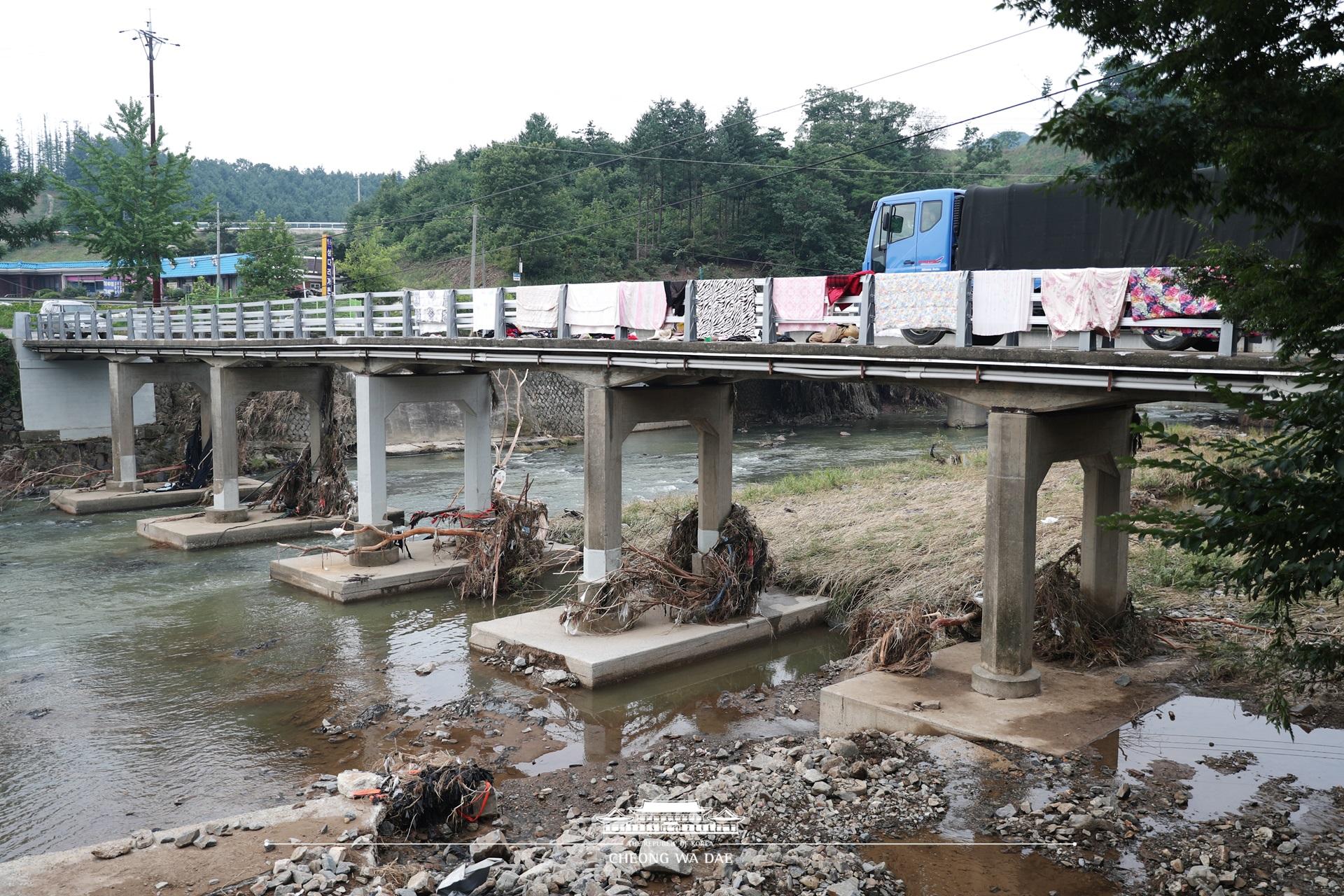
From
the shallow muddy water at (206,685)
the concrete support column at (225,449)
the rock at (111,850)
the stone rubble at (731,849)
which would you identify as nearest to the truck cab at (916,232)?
the shallow muddy water at (206,685)

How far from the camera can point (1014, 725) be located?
10812mm

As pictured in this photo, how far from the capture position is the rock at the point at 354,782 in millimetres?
10594

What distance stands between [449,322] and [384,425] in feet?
10.1

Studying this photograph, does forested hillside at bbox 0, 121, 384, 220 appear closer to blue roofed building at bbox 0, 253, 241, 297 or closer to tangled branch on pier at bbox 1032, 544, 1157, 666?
blue roofed building at bbox 0, 253, 241, 297

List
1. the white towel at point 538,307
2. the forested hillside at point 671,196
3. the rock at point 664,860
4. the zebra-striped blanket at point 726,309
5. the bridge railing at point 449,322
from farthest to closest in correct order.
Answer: the forested hillside at point 671,196, the white towel at point 538,307, the zebra-striped blanket at point 726,309, the bridge railing at point 449,322, the rock at point 664,860

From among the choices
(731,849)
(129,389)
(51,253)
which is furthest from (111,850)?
(51,253)

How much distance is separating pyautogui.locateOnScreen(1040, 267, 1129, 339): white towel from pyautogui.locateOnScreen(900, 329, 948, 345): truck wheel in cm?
142

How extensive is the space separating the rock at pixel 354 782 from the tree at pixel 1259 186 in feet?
25.3

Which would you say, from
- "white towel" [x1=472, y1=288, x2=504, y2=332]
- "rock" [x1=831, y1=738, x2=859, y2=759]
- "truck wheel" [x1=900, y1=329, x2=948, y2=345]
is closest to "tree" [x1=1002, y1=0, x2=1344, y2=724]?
"rock" [x1=831, y1=738, x2=859, y2=759]

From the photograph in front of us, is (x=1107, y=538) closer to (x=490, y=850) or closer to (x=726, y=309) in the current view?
(x=726, y=309)

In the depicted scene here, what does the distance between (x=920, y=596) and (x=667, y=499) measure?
33.5 ft

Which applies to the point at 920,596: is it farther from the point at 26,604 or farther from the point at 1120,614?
the point at 26,604

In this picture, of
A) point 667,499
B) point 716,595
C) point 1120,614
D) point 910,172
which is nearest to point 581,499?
point 667,499

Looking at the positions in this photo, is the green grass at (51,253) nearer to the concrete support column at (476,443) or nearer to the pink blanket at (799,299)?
the concrete support column at (476,443)
